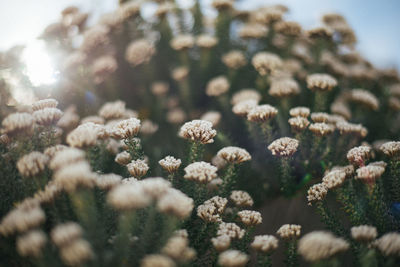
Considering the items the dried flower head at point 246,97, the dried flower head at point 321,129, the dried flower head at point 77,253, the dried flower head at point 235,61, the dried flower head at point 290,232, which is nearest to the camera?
the dried flower head at point 77,253

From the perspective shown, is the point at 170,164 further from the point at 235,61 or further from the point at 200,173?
the point at 235,61

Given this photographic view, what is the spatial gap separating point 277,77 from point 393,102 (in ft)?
2.96

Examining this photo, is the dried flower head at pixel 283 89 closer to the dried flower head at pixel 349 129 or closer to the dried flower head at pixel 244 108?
the dried flower head at pixel 244 108

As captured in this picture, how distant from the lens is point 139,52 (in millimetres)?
2305

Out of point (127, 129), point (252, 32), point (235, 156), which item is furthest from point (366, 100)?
point (127, 129)

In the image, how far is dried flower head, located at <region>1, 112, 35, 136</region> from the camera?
3.61 feet

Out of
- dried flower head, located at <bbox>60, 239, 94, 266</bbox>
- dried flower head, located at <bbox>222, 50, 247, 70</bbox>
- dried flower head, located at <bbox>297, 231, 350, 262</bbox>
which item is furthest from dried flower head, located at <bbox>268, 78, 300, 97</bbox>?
dried flower head, located at <bbox>60, 239, 94, 266</bbox>

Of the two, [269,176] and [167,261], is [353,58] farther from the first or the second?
[167,261]

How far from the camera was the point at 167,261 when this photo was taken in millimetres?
790

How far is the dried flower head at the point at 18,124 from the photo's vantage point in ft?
3.61

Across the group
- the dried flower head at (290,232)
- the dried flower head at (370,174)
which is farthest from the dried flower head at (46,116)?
the dried flower head at (370,174)

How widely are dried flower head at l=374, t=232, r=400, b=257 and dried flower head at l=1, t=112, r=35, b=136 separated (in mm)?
1282

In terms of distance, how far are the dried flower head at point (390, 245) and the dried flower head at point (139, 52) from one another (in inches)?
76.2

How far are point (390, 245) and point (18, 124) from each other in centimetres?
132
